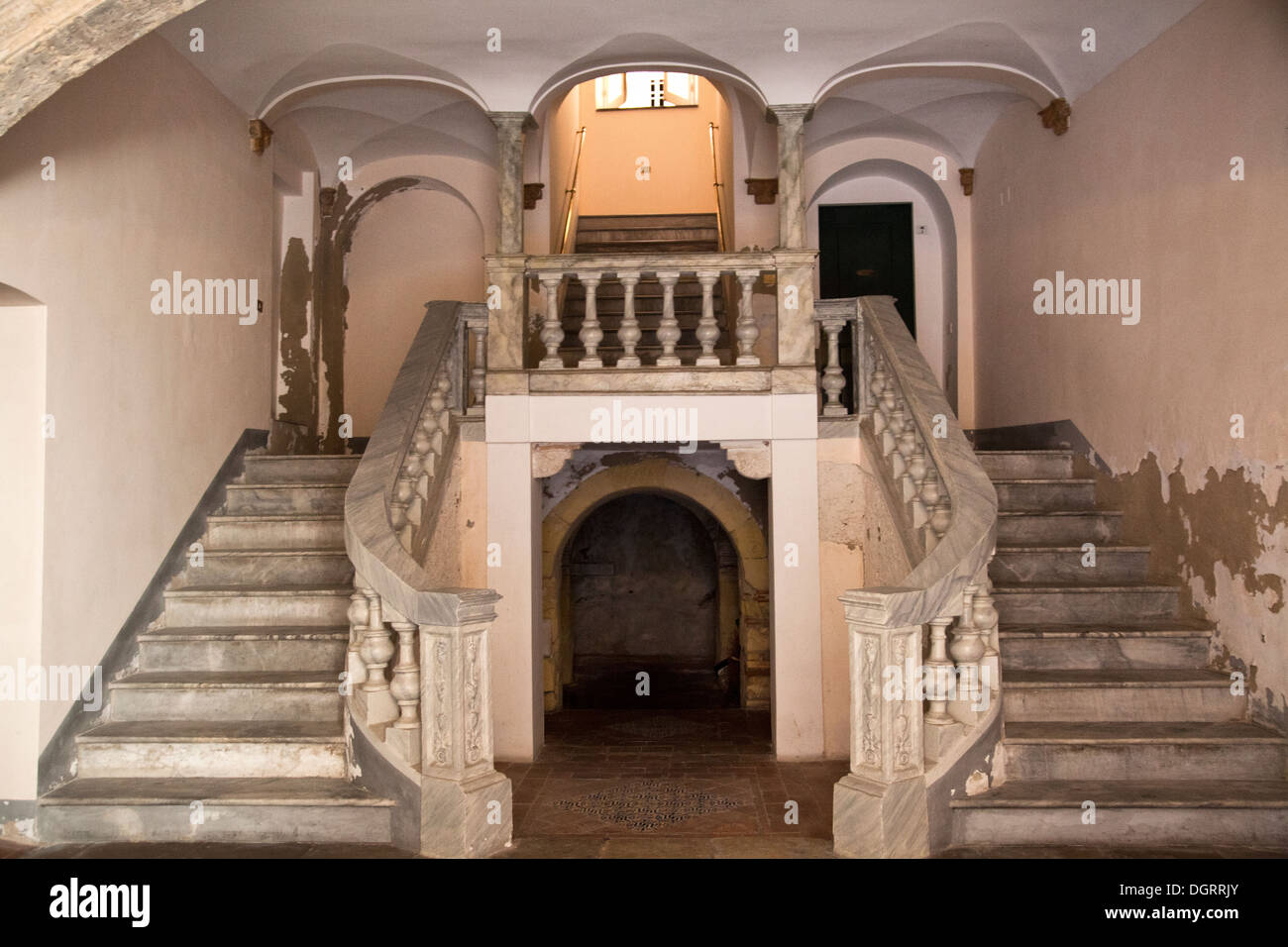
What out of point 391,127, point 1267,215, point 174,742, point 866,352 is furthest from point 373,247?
point 1267,215

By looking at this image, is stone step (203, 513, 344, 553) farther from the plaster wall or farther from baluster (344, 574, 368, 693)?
baluster (344, 574, 368, 693)

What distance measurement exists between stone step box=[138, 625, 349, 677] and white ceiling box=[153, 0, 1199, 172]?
353cm

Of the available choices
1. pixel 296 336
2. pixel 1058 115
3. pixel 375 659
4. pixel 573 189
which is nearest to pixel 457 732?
pixel 375 659

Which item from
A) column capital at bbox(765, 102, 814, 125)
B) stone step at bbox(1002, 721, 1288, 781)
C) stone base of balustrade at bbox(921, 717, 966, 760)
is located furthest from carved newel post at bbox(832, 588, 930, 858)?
column capital at bbox(765, 102, 814, 125)

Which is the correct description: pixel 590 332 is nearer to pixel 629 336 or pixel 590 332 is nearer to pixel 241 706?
pixel 629 336

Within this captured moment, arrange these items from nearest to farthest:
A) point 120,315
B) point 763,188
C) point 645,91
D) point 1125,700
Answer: point 1125,700
point 120,315
point 763,188
point 645,91

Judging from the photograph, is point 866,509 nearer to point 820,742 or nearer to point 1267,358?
point 820,742

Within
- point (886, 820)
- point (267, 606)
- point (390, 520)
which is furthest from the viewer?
point (267, 606)

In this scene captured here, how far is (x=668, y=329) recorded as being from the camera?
21.2 ft

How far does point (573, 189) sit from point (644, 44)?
404cm

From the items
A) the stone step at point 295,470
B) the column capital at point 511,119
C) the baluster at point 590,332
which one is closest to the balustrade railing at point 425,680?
the baluster at point 590,332

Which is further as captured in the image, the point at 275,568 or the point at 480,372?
the point at 480,372

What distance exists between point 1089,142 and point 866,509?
114 inches

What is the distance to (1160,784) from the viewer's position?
4648mm
